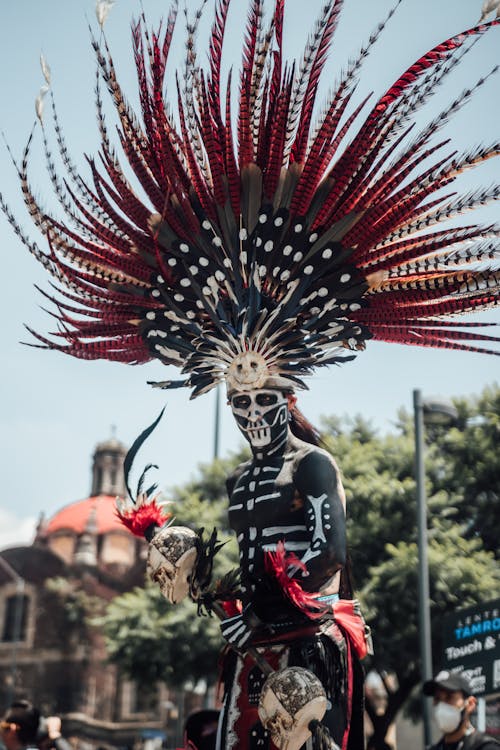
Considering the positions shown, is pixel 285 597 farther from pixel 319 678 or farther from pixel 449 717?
pixel 449 717

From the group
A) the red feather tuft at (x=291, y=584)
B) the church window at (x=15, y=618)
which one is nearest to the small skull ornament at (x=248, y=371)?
the red feather tuft at (x=291, y=584)

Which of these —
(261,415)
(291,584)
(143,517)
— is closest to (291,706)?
(291,584)

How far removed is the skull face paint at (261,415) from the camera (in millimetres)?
5102

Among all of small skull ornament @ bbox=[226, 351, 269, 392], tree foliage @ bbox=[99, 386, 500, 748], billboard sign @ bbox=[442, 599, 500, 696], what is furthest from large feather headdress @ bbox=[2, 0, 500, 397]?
tree foliage @ bbox=[99, 386, 500, 748]

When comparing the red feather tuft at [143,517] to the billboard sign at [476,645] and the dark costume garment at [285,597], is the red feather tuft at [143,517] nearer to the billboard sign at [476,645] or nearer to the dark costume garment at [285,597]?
the dark costume garment at [285,597]

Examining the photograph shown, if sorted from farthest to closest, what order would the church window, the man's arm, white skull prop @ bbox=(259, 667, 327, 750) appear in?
the church window < the man's arm < white skull prop @ bbox=(259, 667, 327, 750)

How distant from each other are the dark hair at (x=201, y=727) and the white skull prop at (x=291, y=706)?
88cm

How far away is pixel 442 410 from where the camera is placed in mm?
14359

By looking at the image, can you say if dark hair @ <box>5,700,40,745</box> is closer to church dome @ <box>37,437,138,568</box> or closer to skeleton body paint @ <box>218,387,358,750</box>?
skeleton body paint @ <box>218,387,358,750</box>

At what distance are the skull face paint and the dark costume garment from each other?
0.09m

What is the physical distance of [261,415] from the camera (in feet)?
16.7

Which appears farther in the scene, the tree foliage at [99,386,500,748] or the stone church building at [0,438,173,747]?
the stone church building at [0,438,173,747]

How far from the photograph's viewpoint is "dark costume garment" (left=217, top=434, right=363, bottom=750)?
4.51m

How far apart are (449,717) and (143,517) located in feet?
9.03
